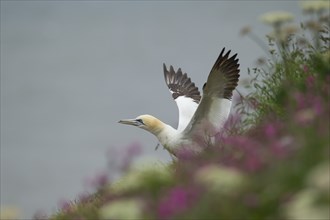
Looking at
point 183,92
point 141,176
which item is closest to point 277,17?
point 141,176

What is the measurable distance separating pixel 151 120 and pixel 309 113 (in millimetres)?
6723

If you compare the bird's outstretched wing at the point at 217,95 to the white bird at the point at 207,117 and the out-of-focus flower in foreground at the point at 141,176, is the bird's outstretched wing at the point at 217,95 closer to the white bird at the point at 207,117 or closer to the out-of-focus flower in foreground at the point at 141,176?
the white bird at the point at 207,117

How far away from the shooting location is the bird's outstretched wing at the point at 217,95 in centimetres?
1002

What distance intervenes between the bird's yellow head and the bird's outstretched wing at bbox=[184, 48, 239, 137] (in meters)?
1.01

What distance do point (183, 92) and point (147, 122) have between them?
2.42 metres

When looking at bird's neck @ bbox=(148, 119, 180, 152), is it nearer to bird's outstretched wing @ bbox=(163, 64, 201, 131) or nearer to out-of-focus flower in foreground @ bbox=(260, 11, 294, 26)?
bird's outstretched wing @ bbox=(163, 64, 201, 131)

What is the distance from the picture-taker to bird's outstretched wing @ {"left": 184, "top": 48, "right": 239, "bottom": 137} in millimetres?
10023

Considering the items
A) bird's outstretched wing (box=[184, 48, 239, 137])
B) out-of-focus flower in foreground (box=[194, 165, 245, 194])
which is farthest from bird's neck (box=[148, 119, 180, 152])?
out-of-focus flower in foreground (box=[194, 165, 245, 194])

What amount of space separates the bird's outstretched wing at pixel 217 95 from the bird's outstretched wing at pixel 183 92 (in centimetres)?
170

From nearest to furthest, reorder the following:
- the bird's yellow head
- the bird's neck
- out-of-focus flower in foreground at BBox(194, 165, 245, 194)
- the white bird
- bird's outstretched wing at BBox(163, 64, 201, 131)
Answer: out-of-focus flower in foreground at BBox(194, 165, 245, 194) < the white bird < the bird's neck < the bird's yellow head < bird's outstretched wing at BBox(163, 64, 201, 131)

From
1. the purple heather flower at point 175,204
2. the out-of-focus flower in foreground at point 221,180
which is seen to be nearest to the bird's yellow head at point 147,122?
the purple heather flower at point 175,204

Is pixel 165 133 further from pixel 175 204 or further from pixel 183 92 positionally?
pixel 175 204

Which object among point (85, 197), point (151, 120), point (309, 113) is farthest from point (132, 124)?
point (309, 113)

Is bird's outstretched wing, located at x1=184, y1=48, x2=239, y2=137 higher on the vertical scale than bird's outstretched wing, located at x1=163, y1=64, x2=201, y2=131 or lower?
lower
